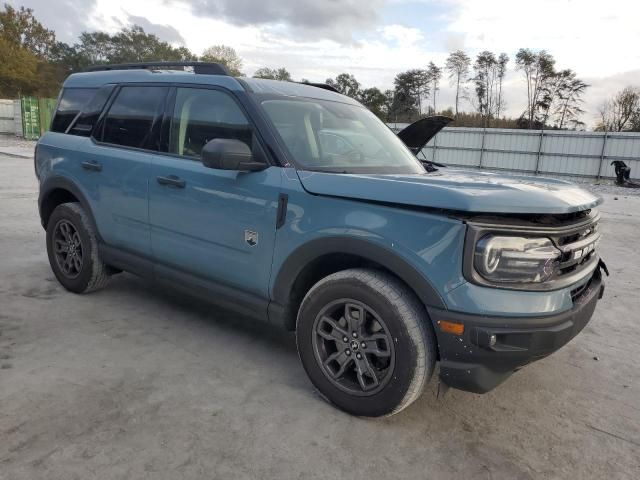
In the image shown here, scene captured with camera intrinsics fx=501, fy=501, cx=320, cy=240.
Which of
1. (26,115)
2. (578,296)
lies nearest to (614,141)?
(578,296)

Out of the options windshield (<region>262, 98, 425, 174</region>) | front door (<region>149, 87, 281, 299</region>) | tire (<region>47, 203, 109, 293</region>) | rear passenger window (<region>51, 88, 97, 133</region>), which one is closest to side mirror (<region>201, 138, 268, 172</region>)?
front door (<region>149, 87, 281, 299</region>)

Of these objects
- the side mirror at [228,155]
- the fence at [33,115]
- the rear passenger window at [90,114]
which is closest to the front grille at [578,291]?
the side mirror at [228,155]

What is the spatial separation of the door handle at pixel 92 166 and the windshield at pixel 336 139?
1.62 metres

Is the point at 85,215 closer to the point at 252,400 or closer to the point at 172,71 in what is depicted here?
the point at 172,71

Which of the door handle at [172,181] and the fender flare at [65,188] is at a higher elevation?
the door handle at [172,181]

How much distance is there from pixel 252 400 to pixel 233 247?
0.92 metres

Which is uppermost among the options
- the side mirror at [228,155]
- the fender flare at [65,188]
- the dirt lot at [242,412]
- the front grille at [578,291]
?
the side mirror at [228,155]

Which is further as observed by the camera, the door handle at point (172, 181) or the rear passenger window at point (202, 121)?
the door handle at point (172, 181)

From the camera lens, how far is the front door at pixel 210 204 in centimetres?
298

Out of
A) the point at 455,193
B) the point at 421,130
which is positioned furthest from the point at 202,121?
the point at 421,130

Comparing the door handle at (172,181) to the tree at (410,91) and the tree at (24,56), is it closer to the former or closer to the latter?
the tree at (410,91)

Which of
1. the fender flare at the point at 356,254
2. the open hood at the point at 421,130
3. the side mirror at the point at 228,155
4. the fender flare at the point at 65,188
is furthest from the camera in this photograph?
the open hood at the point at 421,130

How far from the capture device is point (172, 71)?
3.81 metres

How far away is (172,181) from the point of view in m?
3.42
